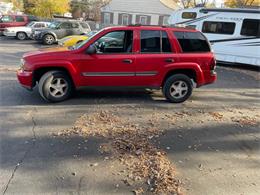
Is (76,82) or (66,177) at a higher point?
(76,82)

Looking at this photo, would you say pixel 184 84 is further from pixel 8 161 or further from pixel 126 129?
pixel 8 161

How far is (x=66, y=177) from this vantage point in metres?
3.65

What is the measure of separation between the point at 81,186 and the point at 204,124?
122 inches

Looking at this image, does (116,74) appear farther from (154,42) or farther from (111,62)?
(154,42)

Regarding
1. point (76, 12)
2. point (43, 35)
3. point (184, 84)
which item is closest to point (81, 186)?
point (184, 84)

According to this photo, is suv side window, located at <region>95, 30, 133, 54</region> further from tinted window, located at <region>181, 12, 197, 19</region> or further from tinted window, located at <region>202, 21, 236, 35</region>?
tinted window, located at <region>181, 12, 197, 19</region>

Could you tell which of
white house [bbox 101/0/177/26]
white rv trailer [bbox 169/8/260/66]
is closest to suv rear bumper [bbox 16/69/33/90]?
white rv trailer [bbox 169/8/260/66]

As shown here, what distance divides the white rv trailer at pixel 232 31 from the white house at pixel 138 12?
21.9m

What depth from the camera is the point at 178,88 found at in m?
7.06

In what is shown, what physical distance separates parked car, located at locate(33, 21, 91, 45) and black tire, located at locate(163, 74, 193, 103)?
1467 cm

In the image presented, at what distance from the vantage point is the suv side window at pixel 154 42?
263 inches

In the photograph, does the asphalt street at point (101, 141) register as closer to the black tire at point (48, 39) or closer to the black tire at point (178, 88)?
the black tire at point (178, 88)

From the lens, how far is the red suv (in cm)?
637

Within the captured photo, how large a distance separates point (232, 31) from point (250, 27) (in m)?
0.84
